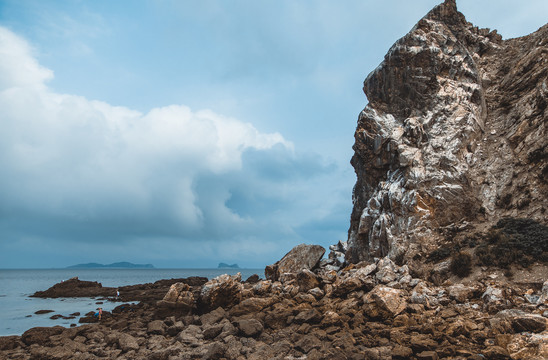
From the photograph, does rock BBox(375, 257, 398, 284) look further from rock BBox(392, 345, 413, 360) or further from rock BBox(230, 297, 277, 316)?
rock BBox(392, 345, 413, 360)

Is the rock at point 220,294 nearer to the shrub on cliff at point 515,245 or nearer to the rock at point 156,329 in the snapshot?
the rock at point 156,329

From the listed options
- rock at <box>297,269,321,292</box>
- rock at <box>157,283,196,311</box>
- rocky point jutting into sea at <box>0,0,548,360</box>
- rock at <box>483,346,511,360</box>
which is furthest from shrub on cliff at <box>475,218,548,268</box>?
rock at <box>157,283,196,311</box>

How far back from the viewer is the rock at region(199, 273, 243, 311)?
23.0 meters

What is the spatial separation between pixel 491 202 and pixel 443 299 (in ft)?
43.6

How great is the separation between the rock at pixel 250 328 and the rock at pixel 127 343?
542 centimetres

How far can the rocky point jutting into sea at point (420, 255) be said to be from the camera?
48.6 feet

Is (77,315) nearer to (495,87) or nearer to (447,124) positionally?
(447,124)

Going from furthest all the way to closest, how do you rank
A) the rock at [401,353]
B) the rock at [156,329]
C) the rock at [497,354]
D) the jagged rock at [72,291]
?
the jagged rock at [72,291] → the rock at [156,329] → the rock at [401,353] → the rock at [497,354]

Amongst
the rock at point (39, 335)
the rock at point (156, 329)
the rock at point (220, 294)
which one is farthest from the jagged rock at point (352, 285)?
the rock at point (39, 335)

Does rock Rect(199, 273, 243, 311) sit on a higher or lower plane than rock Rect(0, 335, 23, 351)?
higher

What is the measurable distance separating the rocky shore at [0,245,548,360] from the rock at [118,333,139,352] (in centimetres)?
5

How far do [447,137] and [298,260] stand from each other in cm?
1986

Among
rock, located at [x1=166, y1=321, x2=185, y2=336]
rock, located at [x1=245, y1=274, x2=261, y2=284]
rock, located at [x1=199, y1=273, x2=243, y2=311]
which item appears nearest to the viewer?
rock, located at [x1=166, y1=321, x2=185, y2=336]

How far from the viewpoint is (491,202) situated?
2727 centimetres
